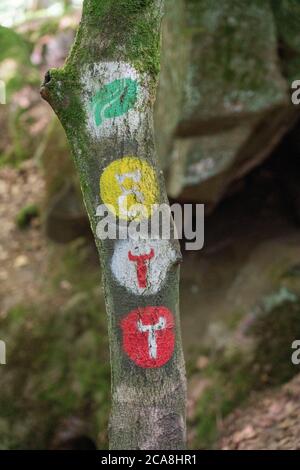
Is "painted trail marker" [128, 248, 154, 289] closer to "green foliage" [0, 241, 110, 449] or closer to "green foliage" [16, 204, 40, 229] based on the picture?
"green foliage" [0, 241, 110, 449]

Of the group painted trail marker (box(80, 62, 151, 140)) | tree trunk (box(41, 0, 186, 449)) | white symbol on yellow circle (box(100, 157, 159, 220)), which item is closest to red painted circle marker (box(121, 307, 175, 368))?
tree trunk (box(41, 0, 186, 449))

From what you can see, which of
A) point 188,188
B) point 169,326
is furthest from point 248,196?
point 169,326

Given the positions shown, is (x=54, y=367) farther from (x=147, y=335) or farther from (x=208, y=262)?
(x=147, y=335)

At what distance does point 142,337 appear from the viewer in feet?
7.64

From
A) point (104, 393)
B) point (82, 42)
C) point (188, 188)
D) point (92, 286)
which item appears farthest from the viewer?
point (92, 286)

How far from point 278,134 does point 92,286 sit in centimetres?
230

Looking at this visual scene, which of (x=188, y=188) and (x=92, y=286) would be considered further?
(x=92, y=286)

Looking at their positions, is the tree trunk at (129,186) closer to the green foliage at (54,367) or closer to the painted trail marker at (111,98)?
the painted trail marker at (111,98)

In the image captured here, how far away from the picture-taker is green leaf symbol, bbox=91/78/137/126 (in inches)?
86.5

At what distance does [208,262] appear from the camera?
213 inches

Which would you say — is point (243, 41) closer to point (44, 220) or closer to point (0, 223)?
point (44, 220)

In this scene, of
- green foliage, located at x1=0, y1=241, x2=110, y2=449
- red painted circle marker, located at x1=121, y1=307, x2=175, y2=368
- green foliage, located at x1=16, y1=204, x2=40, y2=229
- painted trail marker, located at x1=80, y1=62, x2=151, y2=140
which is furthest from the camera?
green foliage, located at x1=16, y1=204, x2=40, y2=229

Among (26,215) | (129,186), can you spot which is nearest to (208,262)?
(26,215)

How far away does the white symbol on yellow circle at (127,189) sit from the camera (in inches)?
Result: 87.3
